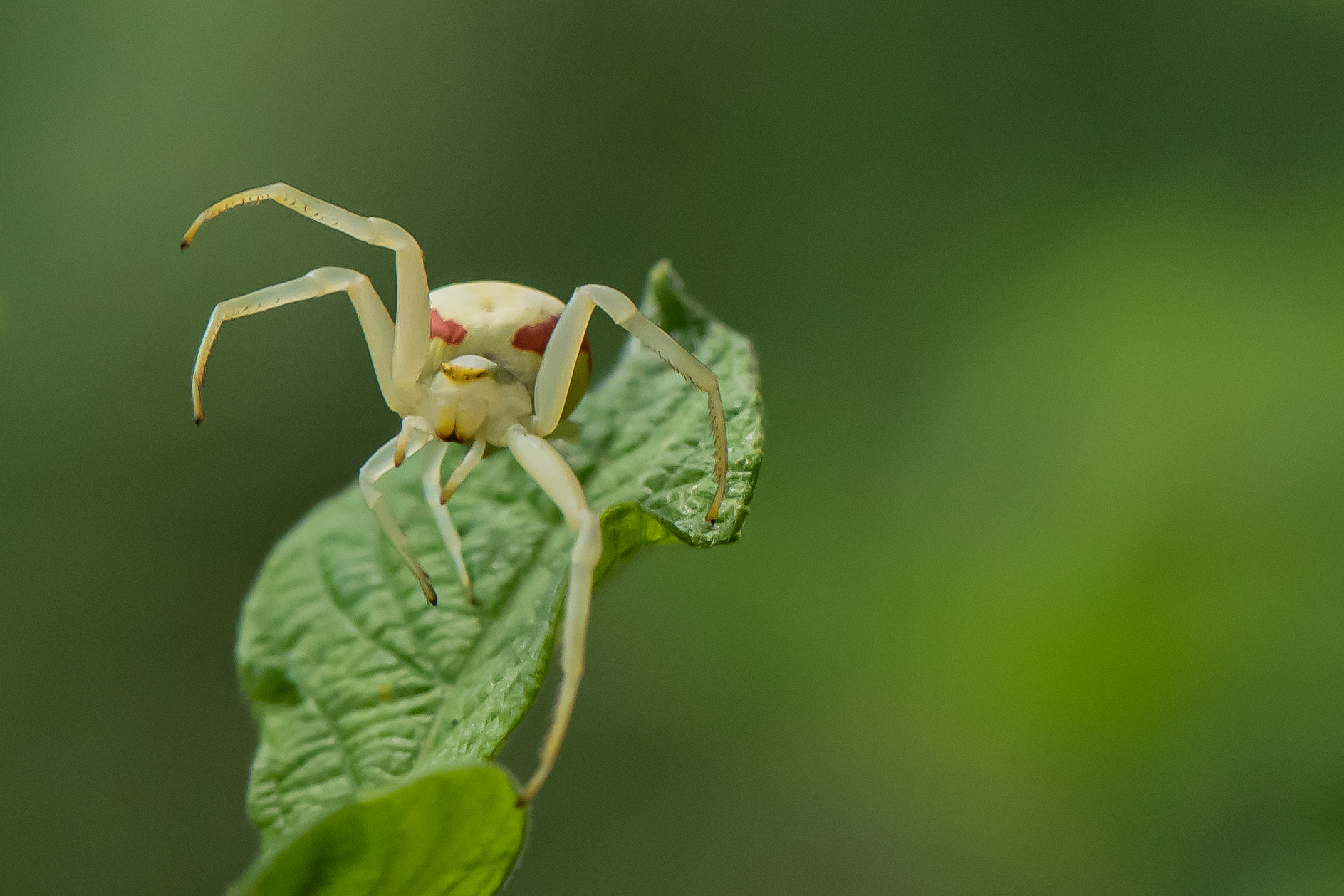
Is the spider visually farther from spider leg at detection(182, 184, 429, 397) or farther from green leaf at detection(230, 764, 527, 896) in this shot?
green leaf at detection(230, 764, 527, 896)

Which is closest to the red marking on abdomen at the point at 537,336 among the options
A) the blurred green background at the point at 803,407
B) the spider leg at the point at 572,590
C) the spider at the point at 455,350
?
the spider at the point at 455,350

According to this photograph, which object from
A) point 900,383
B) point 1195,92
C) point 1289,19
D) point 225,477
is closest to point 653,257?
point 900,383

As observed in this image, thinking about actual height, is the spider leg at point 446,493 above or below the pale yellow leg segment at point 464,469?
below

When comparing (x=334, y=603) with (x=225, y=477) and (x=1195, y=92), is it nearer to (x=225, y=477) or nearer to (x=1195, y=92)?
(x=225, y=477)

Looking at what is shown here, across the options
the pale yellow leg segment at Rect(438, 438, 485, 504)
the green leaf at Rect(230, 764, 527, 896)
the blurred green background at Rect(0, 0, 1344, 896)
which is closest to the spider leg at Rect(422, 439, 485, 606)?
the pale yellow leg segment at Rect(438, 438, 485, 504)

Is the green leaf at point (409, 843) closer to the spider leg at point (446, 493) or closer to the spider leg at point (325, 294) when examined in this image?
the spider leg at point (446, 493)
